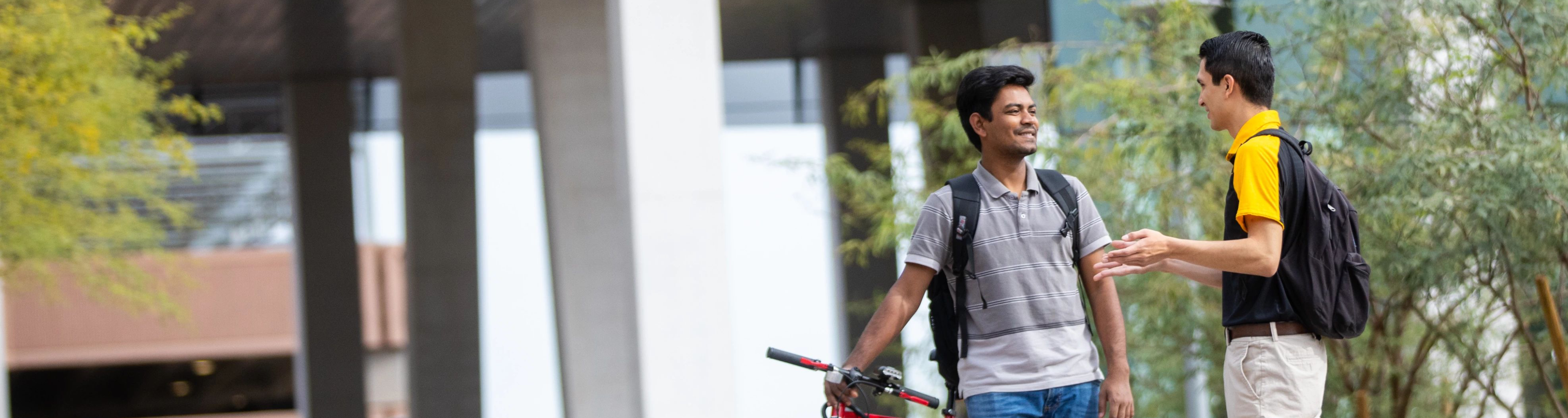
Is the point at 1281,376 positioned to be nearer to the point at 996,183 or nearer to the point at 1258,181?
the point at 1258,181

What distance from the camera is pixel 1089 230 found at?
8.89 ft

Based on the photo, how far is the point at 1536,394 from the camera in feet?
28.3

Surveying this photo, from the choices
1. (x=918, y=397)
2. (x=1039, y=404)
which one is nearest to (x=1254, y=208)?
(x=1039, y=404)

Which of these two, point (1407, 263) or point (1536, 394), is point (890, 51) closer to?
point (1536, 394)

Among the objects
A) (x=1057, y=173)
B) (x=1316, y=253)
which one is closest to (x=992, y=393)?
(x=1057, y=173)

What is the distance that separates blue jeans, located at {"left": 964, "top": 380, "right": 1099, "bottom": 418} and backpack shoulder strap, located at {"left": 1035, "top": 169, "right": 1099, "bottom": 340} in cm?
14

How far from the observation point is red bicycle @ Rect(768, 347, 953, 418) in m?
2.53

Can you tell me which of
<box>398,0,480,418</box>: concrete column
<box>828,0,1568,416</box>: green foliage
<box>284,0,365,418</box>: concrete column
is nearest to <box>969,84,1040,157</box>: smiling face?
<box>828,0,1568,416</box>: green foliage

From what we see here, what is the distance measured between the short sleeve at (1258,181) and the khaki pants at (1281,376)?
0.72 ft

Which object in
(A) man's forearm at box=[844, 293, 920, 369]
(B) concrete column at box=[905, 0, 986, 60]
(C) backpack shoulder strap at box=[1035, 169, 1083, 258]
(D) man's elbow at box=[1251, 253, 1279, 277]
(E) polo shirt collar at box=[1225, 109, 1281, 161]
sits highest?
(B) concrete column at box=[905, 0, 986, 60]

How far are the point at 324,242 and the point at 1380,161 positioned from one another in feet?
44.0

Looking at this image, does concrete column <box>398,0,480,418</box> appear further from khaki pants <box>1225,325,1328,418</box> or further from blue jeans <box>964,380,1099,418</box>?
khaki pants <box>1225,325,1328,418</box>

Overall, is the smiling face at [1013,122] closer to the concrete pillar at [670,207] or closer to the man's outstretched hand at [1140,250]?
the man's outstretched hand at [1140,250]

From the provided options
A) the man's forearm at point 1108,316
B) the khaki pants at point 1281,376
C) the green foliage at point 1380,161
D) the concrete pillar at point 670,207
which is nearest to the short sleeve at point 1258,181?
the khaki pants at point 1281,376
